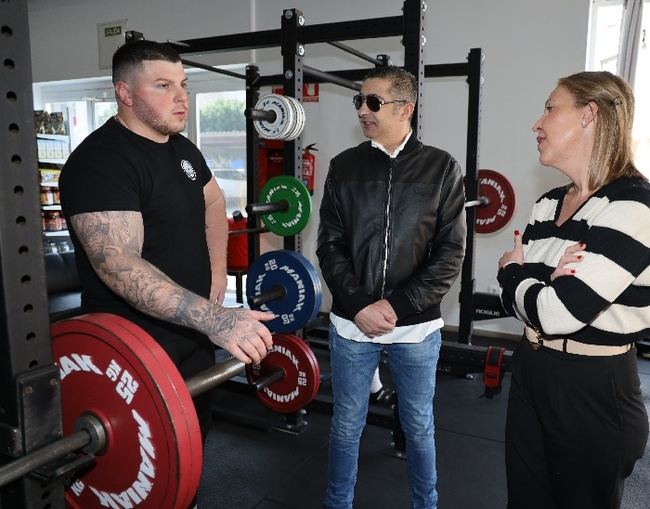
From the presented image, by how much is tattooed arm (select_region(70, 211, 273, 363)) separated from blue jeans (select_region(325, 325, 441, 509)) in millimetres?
761

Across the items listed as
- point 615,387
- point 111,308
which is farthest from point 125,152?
point 615,387

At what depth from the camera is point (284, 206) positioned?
2328 mm

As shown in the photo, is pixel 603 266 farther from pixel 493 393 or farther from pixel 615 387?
pixel 493 393

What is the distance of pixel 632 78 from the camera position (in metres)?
3.46

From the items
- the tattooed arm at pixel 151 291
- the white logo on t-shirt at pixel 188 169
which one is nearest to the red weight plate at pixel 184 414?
the tattooed arm at pixel 151 291

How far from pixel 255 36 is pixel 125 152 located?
1.27 meters

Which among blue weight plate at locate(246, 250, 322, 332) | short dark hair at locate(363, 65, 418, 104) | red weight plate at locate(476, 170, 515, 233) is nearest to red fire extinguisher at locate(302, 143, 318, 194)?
red weight plate at locate(476, 170, 515, 233)

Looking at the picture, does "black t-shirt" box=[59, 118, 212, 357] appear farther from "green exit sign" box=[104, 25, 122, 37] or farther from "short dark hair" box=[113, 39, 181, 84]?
"green exit sign" box=[104, 25, 122, 37]

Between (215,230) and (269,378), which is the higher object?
(215,230)

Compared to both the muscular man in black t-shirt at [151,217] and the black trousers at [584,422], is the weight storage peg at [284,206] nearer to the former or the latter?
the muscular man in black t-shirt at [151,217]

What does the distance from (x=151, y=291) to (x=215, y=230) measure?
612 mm

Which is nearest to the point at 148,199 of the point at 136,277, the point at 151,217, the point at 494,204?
the point at 151,217

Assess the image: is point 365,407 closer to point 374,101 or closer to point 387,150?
point 387,150

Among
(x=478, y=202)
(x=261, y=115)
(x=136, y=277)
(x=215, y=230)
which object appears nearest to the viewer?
(x=136, y=277)
